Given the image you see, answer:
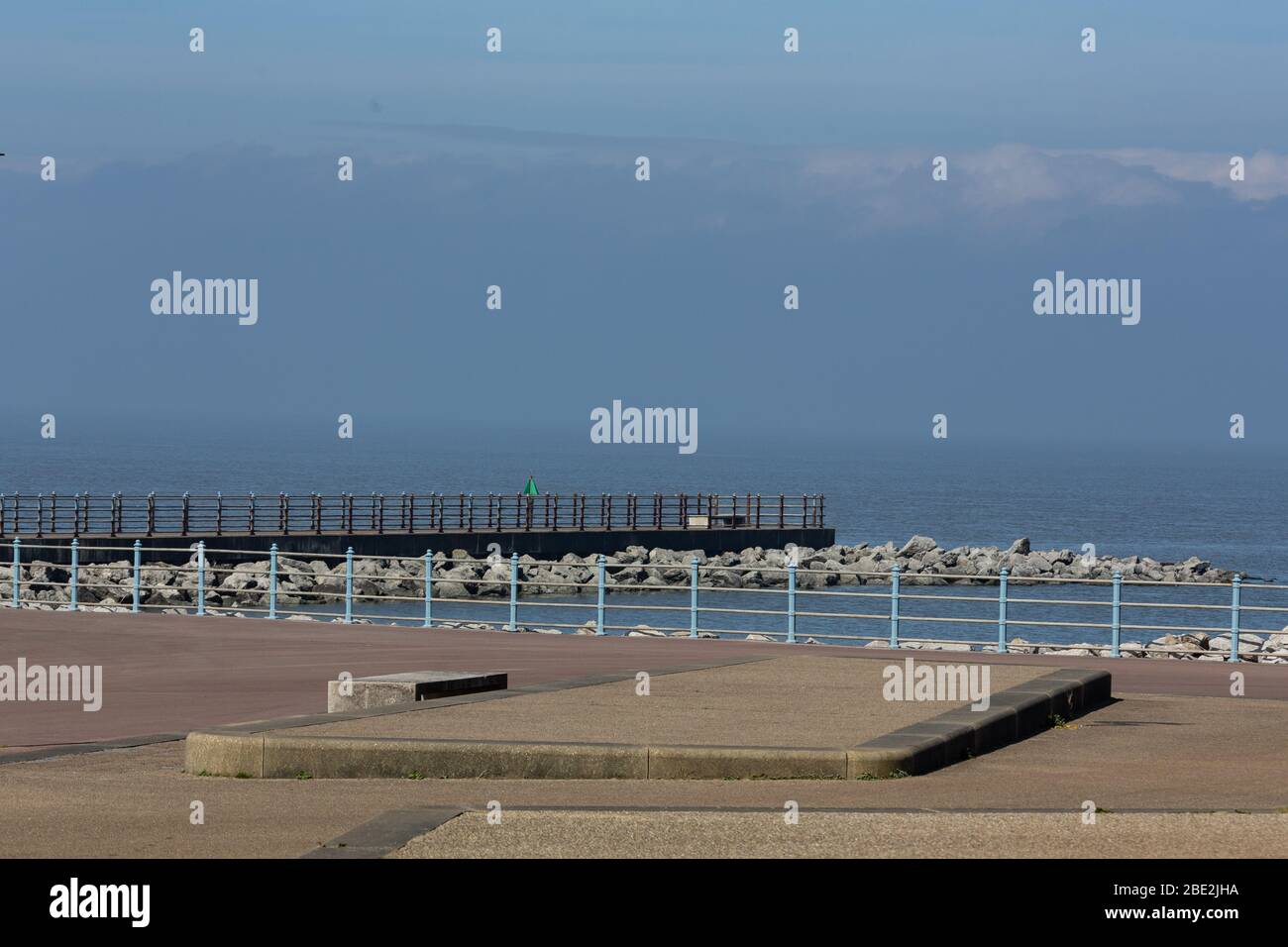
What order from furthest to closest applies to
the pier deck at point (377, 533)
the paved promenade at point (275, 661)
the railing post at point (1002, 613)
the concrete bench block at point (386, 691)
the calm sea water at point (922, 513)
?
the calm sea water at point (922, 513), the pier deck at point (377, 533), the railing post at point (1002, 613), the paved promenade at point (275, 661), the concrete bench block at point (386, 691)

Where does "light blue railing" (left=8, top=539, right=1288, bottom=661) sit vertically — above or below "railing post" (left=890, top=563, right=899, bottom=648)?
below

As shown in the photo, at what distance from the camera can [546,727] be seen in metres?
13.6

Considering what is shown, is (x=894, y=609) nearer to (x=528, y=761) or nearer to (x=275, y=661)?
(x=275, y=661)

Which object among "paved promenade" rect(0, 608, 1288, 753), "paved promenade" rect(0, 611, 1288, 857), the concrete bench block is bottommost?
"paved promenade" rect(0, 608, 1288, 753)

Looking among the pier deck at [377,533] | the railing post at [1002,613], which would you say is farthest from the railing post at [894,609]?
the pier deck at [377,533]

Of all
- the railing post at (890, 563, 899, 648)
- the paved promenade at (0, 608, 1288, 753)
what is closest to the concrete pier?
the paved promenade at (0, 608, 1288, 753)

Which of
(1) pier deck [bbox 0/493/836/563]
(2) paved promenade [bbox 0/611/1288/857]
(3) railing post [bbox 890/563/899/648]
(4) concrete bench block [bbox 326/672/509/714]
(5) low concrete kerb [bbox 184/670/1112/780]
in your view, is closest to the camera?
(2) paved promenade [bbox 0/611/1288/857]

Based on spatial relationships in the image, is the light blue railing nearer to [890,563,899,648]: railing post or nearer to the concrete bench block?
[890,563,899,648]: railing post

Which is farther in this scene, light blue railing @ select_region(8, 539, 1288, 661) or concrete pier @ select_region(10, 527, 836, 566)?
concrete pier @ select_region(10, 527, 836, 566)

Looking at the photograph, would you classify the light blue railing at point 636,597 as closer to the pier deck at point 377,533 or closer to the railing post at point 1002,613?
the railing post at point 1002,613

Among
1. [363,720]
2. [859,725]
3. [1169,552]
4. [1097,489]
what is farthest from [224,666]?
[1097,489]

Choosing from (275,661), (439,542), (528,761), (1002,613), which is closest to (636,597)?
(439,542)

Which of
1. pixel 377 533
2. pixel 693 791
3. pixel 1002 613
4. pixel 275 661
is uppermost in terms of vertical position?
pixel 1002 613
